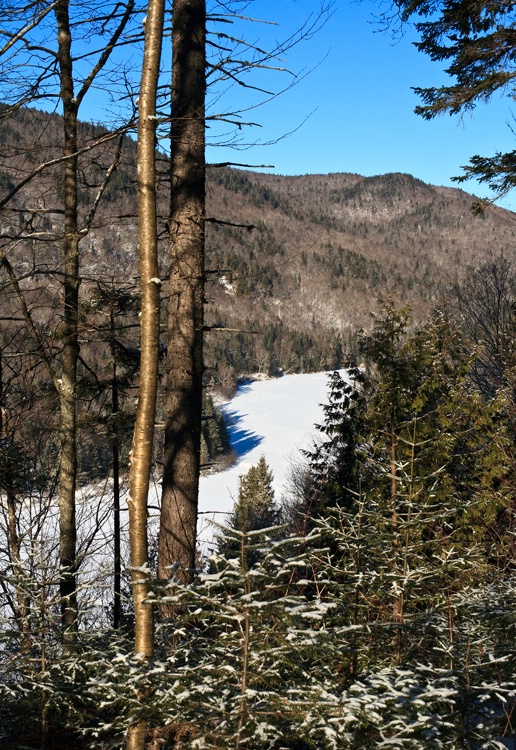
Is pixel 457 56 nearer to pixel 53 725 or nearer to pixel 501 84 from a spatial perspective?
pixel 501 84

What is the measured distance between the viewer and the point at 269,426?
3147 inches

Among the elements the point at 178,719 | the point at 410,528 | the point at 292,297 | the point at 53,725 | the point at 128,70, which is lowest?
the point at 53,725

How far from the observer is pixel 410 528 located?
3.70 meters

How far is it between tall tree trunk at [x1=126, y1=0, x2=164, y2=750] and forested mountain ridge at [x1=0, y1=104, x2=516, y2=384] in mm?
1025

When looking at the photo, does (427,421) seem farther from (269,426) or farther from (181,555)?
(269,426)

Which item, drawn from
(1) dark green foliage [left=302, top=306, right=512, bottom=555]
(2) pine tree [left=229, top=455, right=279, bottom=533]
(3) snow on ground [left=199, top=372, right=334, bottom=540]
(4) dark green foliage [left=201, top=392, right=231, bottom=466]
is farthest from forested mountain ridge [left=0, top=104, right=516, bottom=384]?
(3) snow on ground [left=199, top=372, right=334, bottom=540]

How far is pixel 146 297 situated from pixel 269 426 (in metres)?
77.4

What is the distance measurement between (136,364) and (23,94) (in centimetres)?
308

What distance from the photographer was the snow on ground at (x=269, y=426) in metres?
54.5

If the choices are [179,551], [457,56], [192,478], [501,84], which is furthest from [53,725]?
[457,56]

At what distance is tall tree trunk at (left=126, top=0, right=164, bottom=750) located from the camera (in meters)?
2.87

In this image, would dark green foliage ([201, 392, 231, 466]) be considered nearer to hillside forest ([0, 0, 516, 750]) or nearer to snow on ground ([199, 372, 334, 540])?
snow on ground ([199, 372, 334, 540])

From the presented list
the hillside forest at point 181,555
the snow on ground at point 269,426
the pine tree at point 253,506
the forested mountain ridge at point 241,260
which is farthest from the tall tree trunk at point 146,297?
the snow on ground at point 269,426

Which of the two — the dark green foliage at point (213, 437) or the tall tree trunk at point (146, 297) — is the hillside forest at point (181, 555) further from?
the dark green foliage at point (213, 437)
